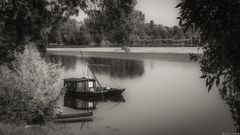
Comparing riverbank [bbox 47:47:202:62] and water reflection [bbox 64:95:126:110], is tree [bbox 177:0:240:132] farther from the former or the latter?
riverbank [bbox 47:47:202:62]

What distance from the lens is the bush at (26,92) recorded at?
74.9 feet

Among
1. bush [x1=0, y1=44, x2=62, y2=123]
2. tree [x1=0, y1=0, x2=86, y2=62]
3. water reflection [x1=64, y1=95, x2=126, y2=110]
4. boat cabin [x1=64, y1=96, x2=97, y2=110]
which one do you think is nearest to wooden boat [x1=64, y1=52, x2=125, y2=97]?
water reflection [x1=64, y1=95, x2=126, y2=110]

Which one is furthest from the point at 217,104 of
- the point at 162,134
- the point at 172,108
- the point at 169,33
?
the point at 169,33

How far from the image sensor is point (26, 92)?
77.0 feet

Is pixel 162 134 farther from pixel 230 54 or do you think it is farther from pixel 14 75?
pixel 230 54

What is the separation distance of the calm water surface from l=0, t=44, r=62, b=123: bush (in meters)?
2.86

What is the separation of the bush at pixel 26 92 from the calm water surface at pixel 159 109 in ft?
9.39

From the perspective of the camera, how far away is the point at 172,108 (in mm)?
34531

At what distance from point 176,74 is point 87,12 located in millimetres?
48797

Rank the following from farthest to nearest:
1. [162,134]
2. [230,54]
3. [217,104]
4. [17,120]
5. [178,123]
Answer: [217,104]
[178,123]
[162,134]
[17,120]
[230,54]

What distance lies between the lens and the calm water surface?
1043 inches

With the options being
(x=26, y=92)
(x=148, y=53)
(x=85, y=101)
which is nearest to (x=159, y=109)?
(x=85, y=101)

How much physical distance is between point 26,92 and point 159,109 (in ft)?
49.7

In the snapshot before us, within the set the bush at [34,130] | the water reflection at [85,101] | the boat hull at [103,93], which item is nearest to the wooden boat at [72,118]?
the bush at [34,130]
